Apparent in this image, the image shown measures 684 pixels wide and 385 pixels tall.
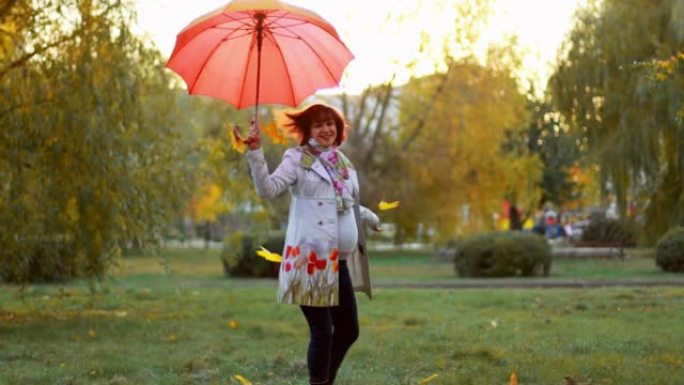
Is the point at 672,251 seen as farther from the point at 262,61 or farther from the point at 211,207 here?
the point at 211,207

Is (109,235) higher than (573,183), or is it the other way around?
(573,183)

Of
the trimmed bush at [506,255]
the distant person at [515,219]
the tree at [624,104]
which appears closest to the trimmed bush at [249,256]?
the trimmed bush at [506,255]

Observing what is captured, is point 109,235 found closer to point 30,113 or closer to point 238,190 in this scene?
point 30,113

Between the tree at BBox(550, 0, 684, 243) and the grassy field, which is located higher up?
the tree at BBox(550, 0, 684, 243)

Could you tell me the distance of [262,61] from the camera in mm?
7363

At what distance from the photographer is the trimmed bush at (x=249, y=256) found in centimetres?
2625

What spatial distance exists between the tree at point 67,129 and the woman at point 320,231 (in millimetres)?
6712

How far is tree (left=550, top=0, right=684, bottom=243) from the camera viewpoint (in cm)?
2142

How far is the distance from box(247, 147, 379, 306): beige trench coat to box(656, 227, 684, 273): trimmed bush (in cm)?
1788

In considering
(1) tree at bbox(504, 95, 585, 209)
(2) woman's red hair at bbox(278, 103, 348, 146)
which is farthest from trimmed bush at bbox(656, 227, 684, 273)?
(2) woman's red hair at bbox(278, 103, 348, 146)

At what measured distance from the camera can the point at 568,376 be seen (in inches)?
319

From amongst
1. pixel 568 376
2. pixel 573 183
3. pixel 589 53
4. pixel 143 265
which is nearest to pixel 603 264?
pixel 589 53

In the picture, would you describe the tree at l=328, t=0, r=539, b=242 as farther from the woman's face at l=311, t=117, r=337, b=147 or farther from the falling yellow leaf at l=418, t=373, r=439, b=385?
the woman's face at l=311, t=117, r=337, b=147

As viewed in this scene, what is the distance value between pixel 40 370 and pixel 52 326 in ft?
15.4
